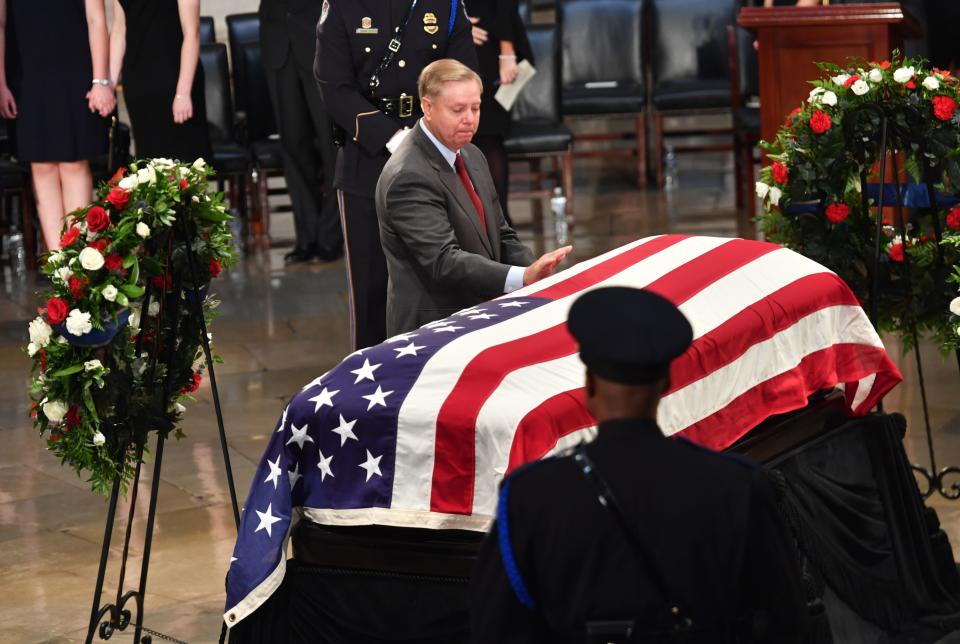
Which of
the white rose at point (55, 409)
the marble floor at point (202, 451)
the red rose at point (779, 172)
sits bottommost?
the marble floor at point (202, 451)

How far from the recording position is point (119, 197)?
370 centimetres

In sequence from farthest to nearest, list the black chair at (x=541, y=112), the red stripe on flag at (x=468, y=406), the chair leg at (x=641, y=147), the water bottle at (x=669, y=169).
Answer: the water bottle at (x=669, y=169)
the chair leg at (x=641, y=147)
the black chair at (x=541, y=112)
the red stripe on flag at (x=468, y=406)

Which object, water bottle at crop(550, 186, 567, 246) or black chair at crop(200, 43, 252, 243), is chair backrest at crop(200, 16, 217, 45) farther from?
water bottle at crop(550, 186, 567, 246)

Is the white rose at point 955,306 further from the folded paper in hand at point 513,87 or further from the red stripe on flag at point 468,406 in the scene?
the folded paper in hand at point 513,87

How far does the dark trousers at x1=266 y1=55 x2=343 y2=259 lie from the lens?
28.0ft

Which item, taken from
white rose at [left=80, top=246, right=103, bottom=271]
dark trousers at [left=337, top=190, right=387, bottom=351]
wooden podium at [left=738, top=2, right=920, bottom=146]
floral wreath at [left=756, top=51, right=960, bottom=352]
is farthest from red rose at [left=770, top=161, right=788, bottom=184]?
white rose at [left=80, top=246, right=103, bottom=271]

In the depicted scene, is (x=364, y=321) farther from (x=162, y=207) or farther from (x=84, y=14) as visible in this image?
(x=84, y=14)

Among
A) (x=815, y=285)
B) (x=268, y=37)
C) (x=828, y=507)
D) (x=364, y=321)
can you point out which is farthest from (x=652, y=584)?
(x=268, y=37)

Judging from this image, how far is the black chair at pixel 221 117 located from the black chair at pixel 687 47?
269 cm

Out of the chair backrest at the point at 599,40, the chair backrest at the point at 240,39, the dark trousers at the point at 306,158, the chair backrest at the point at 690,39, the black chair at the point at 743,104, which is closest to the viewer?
the dark trousers at the point at 306,158

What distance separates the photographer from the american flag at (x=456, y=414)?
326cm

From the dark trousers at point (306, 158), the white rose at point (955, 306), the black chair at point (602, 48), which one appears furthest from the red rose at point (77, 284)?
the black chair at point (602, 48)

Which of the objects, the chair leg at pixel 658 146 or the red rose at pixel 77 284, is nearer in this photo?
the red rose at pixel 77 284

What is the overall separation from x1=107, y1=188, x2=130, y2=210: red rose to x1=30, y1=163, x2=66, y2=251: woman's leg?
4077 mm
